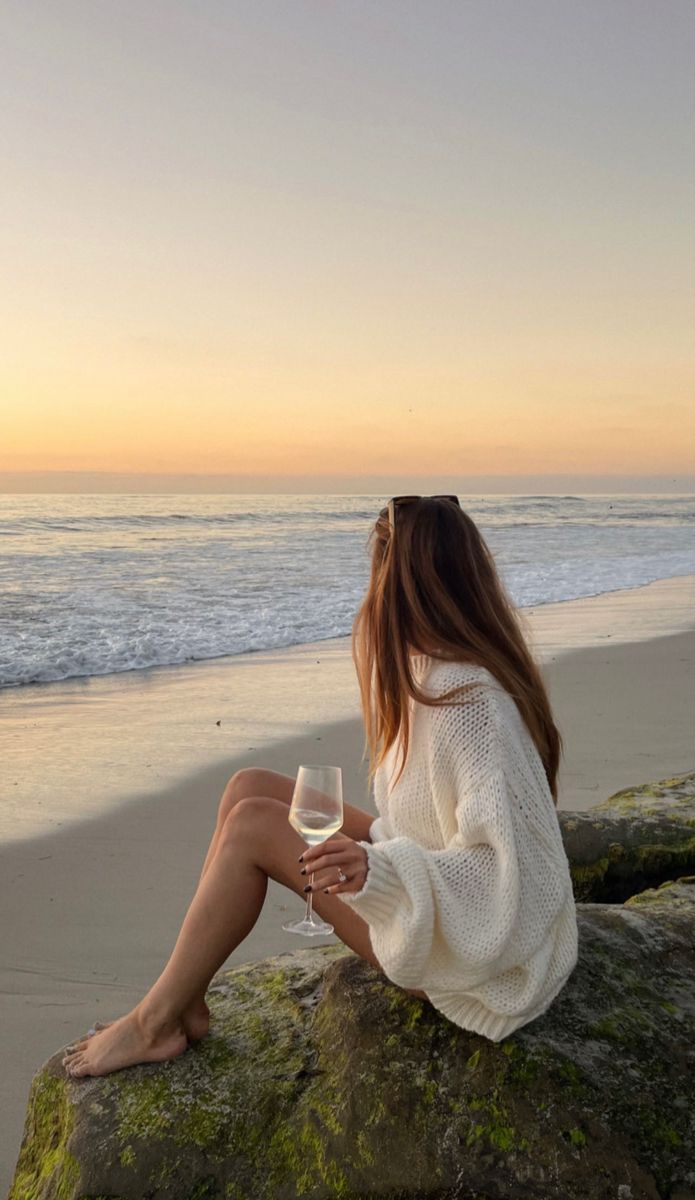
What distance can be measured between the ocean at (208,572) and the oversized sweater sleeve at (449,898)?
85.3 inches

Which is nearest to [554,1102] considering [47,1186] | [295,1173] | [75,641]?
[295,1173]

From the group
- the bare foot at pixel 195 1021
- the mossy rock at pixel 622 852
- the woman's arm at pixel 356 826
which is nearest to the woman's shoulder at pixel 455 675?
the woman's arm at pixel 356 826

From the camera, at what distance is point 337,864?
2.25 m

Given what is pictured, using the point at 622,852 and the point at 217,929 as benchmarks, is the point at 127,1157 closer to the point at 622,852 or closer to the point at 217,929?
the point at 217,929

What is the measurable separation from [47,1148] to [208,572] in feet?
63.2

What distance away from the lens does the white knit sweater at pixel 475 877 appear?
7.68ft

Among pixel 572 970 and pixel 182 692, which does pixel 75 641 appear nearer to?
pixel 182 692

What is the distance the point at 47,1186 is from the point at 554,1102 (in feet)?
3.93

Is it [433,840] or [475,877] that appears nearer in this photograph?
[475,877]

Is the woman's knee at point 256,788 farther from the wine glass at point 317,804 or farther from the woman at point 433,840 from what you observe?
the wine glass at point 317,804

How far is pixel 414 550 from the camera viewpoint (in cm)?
271

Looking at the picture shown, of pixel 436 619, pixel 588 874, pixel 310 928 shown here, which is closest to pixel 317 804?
pixel 310 928

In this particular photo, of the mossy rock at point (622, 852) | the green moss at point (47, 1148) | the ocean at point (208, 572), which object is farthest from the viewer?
the ocean at point (208, 572)

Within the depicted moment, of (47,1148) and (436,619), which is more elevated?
(436,619)
